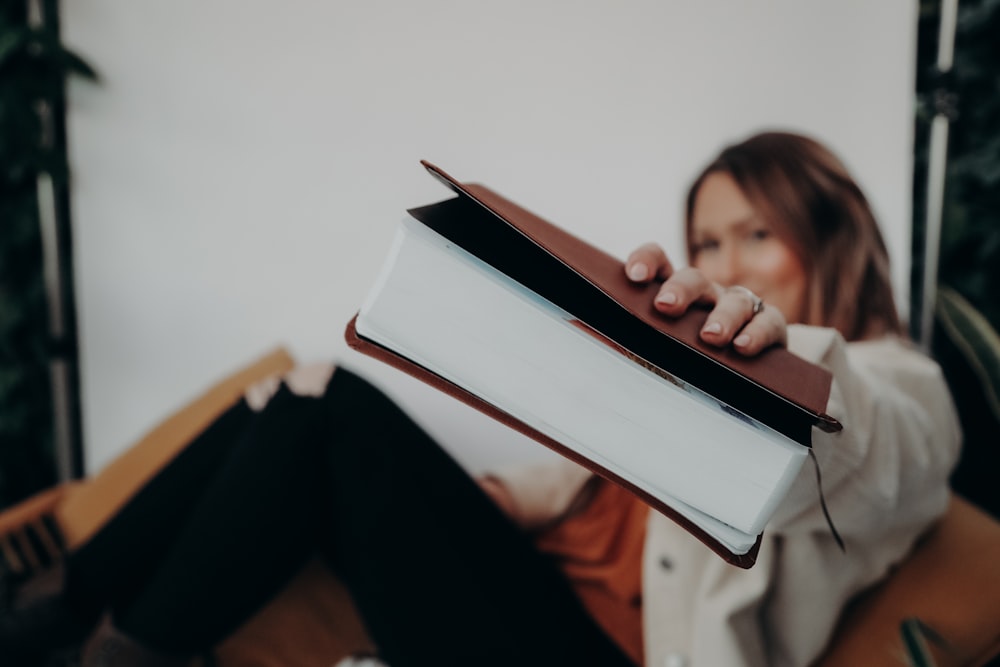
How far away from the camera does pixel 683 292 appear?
13.5 inches

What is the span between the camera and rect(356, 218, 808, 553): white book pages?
32 cm

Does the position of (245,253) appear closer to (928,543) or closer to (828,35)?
(828,35)

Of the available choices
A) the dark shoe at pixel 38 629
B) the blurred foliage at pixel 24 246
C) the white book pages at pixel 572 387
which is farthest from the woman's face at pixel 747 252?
the blurred foliage at pixel 24 246

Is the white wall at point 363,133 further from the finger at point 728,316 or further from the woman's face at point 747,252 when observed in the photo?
the finger at point 728,316

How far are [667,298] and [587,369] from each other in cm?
6

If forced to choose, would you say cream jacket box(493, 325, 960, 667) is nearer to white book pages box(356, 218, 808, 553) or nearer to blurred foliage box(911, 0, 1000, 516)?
white book pages box(356, 218, 808, 553)

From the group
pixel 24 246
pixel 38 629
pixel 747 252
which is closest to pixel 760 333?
pixel 747 252

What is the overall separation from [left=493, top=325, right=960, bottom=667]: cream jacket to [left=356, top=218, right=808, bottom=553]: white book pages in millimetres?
91

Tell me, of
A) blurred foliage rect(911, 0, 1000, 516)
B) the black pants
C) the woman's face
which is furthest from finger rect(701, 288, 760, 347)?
blurred foliage rect(911, 0, 1000, 516)

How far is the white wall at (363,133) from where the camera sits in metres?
0.78

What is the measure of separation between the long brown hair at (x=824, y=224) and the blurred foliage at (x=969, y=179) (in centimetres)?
14

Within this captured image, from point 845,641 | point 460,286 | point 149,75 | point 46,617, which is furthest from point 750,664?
point 149,75

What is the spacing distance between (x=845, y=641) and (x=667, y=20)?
2.30 feet

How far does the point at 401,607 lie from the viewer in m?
0.61
